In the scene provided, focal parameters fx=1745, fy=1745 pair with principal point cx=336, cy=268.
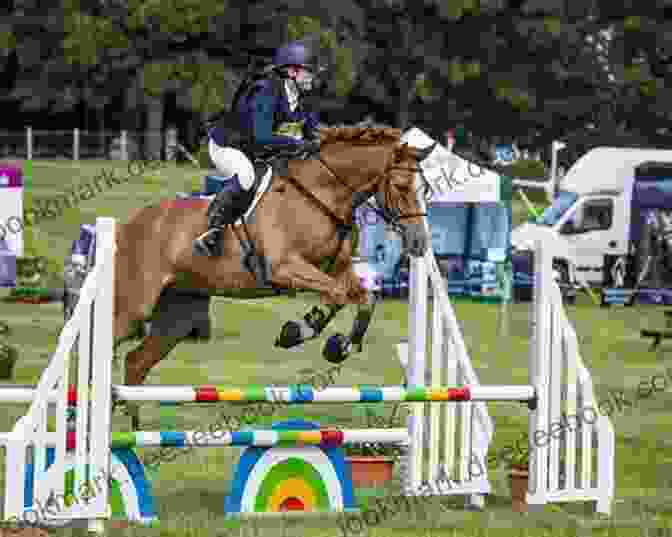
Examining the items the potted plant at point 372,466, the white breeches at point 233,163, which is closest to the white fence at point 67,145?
the white breeches at point 233,163

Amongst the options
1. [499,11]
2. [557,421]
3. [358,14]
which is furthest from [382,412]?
[499,11]

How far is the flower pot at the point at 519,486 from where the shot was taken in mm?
8602

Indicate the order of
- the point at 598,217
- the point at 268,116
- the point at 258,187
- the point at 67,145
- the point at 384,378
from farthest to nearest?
the point at 67,145 → the point at 598,217 → the point at 384,378 → the point at 258,187 → the point at 268,116

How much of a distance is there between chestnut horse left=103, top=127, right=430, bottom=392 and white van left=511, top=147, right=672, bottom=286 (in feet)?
54.1

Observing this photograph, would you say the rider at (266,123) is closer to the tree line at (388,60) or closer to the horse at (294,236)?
the horse at (294,236)

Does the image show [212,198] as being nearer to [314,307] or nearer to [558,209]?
[314,307]

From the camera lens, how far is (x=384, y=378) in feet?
52.0

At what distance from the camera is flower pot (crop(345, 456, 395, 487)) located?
898 cm

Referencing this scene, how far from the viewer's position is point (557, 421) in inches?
328

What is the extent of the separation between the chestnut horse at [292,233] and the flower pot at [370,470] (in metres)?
0.75

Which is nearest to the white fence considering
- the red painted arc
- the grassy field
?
the grassy field

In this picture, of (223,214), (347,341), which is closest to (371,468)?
(347,341)

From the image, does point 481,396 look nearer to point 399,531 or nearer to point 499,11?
point 399,531

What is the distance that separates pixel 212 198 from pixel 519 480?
2.69 metres
